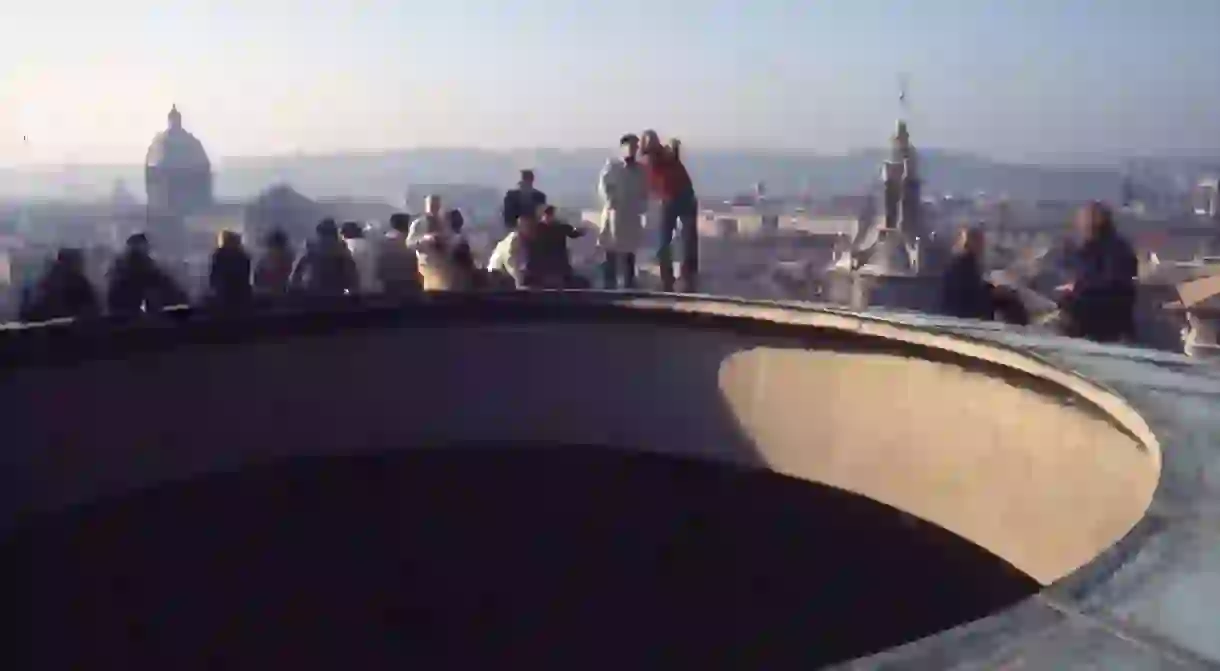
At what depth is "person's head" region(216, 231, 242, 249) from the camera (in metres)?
10.2

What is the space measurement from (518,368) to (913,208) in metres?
19.5

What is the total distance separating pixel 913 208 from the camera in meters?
27.4

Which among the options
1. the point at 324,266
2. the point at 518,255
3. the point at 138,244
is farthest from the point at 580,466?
the point at 138,244

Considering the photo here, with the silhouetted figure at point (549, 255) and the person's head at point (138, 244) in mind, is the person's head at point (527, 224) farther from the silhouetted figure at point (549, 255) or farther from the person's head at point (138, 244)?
the person's head at point (138, 244)

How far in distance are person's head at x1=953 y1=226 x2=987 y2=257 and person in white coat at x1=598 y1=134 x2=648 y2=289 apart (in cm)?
312

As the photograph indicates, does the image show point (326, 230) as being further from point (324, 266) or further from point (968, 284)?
point (968, 284)

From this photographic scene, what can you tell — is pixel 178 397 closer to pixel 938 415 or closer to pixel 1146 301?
pixel 938 415

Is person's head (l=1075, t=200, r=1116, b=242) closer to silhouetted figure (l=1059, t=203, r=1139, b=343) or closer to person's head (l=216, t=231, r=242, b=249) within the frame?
silhouetted figure (l=1059, t=203, r=1139, b=343)

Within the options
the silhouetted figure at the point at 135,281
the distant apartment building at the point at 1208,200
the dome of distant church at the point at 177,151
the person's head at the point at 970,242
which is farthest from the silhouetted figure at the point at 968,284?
the dome of distant church at the point at 177,151

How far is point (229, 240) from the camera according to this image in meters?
10.3

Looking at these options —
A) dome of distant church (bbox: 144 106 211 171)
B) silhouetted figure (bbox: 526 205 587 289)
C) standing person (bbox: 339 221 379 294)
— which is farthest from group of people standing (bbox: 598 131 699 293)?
dome of distant church (bbox: 144 106 211 171)

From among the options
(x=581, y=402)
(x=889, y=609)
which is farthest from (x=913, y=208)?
(x=889, y=609)

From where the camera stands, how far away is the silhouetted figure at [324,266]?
434 inches

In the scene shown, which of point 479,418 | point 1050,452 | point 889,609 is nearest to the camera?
point 1050,452
